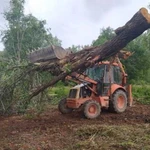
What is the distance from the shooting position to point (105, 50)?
6.93 m

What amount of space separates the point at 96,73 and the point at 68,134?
12.3 ft

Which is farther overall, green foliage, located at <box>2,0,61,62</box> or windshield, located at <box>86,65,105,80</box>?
green foliage, located at <box>2,0,61,62</box>

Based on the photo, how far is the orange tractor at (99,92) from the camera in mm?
9078

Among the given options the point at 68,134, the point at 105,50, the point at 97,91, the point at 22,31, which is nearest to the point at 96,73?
the point at 97,91

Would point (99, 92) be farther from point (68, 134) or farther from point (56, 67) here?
point (68, 134)

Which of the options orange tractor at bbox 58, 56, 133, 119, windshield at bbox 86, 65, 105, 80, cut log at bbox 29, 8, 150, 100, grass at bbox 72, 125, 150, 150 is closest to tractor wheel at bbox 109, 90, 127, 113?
orange tractor at bbox 58, 56, 133, 119

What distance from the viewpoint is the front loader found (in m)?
9.02

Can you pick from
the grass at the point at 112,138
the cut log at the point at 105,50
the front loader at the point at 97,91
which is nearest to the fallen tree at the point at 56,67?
the cut log at the point at 105,50

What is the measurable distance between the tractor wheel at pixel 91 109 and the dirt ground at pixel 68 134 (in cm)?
18

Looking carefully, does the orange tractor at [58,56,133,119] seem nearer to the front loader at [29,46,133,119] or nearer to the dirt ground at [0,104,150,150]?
the front loader at [29,46,133,119]

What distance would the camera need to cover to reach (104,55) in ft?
23.1

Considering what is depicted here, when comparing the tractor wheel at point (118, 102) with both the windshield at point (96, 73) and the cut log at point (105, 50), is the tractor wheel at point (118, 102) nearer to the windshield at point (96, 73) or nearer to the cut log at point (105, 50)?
the windshield at point (96, 73)

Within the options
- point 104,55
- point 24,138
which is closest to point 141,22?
point 104,55

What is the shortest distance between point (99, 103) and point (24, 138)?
3770 mm
